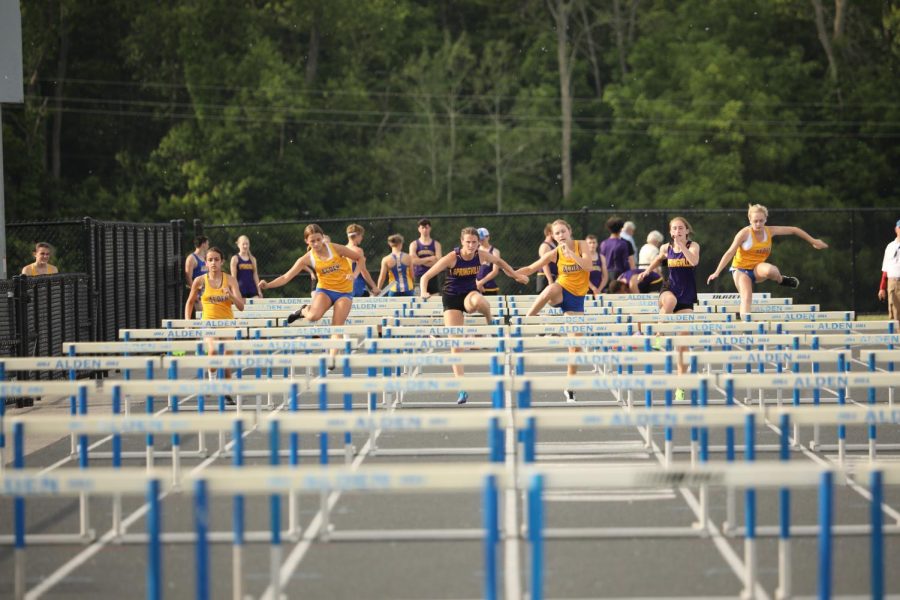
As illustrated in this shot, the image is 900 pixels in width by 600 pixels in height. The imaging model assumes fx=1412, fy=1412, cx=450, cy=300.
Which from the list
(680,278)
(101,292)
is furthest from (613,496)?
(101,292)

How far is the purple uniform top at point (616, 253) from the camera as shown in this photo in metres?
25.0

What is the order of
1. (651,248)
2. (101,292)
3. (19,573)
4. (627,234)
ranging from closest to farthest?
1. (19,573)
2. (101,292)
3. (651,248)
4. (627,234)

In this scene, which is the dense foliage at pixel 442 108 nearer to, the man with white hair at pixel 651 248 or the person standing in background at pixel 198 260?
the man with white hair at pixel 651 248

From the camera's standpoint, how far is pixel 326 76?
5325 centimetres

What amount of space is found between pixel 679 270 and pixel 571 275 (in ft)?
4.19

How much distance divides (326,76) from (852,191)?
775 inches

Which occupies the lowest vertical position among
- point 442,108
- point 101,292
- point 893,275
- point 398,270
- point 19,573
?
point 19,573

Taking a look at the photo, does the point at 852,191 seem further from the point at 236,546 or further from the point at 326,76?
the point at 236,546

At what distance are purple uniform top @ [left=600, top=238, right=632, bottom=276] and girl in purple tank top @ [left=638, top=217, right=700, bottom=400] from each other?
774 centimetres

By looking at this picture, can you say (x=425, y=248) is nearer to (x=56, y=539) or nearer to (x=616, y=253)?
(x=616, y=253)

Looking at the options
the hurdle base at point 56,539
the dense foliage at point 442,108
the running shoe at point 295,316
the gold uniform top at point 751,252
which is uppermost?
the dense foliage at point 442,108

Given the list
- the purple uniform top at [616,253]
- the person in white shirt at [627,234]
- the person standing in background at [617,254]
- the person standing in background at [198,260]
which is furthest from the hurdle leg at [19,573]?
the person in white shirt at [627,234]

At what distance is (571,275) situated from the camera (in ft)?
55.4

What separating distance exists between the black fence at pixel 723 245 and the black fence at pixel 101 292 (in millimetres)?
9964
